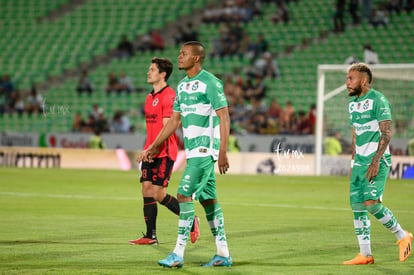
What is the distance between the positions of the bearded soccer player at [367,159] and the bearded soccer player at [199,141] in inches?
59.5

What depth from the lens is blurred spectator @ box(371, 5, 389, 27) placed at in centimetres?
3462

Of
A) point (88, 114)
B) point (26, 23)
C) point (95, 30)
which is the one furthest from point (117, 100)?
point (26, 23)

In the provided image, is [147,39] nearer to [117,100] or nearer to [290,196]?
[117,100]

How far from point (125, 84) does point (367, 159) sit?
28.0 m

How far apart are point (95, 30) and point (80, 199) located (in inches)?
980

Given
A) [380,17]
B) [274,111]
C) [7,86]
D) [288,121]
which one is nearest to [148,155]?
[288,121]

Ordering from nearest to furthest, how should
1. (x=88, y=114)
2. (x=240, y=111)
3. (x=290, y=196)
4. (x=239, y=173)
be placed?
1. (x=290, y=196)
2. (x=239, y=173)
3. (x=240, y=111)
4. (x=88, y=114)

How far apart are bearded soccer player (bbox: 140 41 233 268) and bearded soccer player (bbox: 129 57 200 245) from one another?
7.47 ft

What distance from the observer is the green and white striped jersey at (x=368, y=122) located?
9273 mm

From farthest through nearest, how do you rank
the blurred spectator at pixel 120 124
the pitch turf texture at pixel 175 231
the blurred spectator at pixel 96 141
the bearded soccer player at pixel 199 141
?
the blurred spectator at pixel 120 124
the blurred spectator at pixel 96 141
the pitch turf texture at pixel 175 231
the bearded soccer player at pixel 199 141

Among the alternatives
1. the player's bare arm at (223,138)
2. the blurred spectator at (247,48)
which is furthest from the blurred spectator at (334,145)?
the player's bare arm at (223,138)

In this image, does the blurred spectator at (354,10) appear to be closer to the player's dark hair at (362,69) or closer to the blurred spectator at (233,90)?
the blurred spectator at (233,90)

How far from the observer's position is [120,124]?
3356 cm

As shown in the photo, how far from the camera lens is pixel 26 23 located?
44.2 m
